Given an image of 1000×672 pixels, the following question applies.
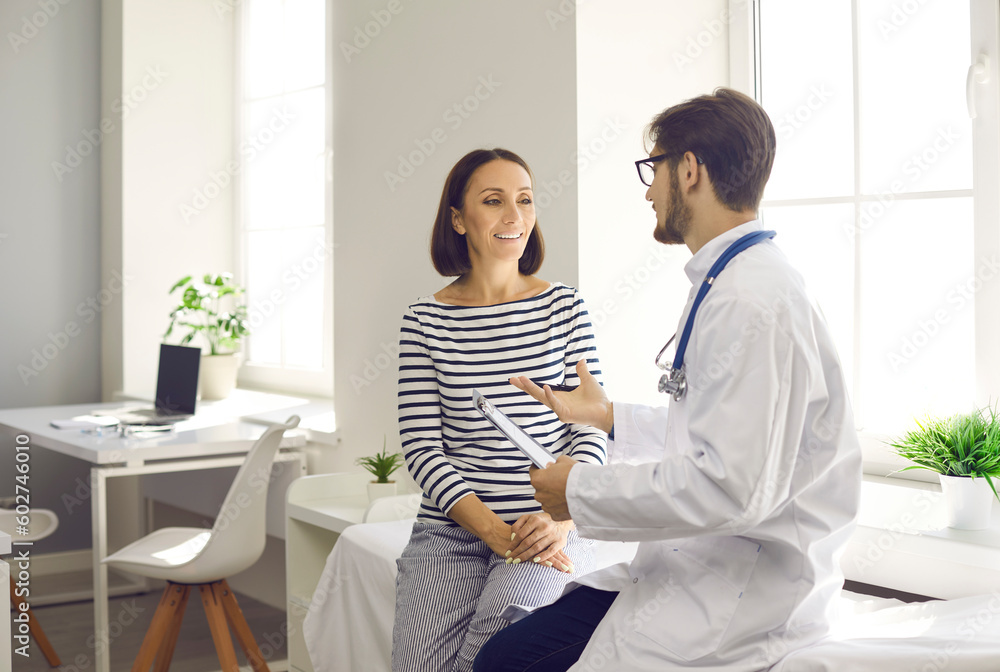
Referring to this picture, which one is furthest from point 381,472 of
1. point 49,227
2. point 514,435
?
point 49,227

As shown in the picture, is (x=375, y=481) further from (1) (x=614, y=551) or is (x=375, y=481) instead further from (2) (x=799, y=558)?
(2) (x=799, y=558)

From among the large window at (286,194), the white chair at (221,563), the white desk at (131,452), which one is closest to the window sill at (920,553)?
the white chair at (221,563)

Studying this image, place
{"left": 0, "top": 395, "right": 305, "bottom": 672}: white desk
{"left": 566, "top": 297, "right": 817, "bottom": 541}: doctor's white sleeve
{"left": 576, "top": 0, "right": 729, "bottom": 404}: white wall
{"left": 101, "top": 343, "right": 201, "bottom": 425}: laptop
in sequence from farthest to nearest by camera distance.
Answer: {"left": 101, "top": 343, "right": 201, "bottom": 425}: laptop
{"left": 0, "top": 395, "right": 305, "bottom": 672}: white desk
{"left": 576, "top": 0, "right": 729, "bottom": 404}: white wall
{"left": 566, "top": 297, "right": 817, "bottom": 541}: doctor's white sleeve

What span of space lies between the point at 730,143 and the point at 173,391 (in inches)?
114

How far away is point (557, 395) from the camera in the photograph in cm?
156

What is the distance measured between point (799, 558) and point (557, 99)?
1.46m

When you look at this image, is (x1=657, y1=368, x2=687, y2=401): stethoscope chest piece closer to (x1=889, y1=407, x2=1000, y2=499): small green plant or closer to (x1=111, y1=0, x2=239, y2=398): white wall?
(x1=889, y1=407, x2=1000, y2=499): small green plant

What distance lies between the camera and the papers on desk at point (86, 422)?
3.36 m

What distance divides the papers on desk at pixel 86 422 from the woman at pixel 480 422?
192cm

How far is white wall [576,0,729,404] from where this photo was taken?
7.57 feet

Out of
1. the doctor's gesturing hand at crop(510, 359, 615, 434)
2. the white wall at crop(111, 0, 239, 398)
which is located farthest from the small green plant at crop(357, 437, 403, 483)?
the white wall at crop(111, 0, 239, 398)

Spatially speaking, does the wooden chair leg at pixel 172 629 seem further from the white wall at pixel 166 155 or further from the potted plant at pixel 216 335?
the white wall at pixel 166 155

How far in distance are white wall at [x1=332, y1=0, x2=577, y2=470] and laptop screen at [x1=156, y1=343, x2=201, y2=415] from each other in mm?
711

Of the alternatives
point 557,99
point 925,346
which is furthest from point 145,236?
point 925,346
